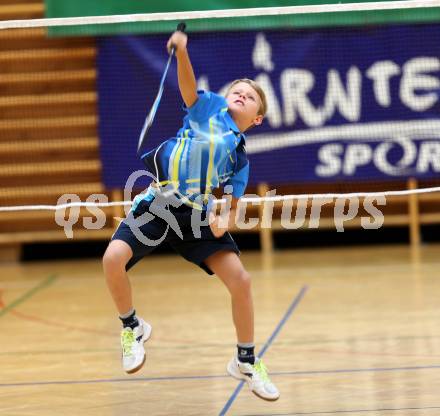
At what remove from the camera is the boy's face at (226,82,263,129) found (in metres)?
4.34

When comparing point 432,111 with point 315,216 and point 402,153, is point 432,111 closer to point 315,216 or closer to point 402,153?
point 402,153

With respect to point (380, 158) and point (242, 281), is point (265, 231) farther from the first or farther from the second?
point (242, 281)

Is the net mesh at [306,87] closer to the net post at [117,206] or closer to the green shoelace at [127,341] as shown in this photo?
the net post at [117,206]

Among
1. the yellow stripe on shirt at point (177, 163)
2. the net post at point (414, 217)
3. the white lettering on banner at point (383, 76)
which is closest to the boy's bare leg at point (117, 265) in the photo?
the yellow stripe on shirt at point (177, 163)

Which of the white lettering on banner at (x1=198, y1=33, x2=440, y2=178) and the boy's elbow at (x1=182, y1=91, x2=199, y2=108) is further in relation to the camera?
the white lettering on banner at (x1=198, y1=33, x2=440, y2=178)

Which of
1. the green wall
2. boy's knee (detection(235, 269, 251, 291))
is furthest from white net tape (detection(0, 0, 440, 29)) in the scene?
the green wall

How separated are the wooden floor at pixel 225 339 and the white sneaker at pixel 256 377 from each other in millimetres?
121

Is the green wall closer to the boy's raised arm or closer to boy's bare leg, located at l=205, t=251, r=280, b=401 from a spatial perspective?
the boy's raised arm

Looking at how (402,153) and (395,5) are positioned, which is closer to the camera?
(395,5)

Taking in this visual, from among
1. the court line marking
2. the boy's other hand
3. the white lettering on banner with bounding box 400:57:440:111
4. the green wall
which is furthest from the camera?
the white lettering on banner with bounding box 400:57:440:111

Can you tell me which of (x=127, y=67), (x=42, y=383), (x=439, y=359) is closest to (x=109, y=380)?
(x=42, y=383)

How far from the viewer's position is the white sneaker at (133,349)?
14.3ft

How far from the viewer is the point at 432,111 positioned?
396 inches

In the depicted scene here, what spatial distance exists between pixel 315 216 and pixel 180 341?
16.3ft
